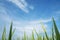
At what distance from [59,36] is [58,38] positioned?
16mm

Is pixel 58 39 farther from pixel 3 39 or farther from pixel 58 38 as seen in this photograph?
pixel 3 39

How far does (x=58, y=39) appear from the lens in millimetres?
724

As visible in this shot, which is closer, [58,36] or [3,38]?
[58,36]

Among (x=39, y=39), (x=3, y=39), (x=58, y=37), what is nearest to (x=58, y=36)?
(x=58, y=37)

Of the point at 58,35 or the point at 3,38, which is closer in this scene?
the point at 58,35

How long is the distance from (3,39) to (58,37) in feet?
2.91

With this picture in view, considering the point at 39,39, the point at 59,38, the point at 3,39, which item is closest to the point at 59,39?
the point at 59,38

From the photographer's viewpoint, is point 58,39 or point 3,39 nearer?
point 58,39

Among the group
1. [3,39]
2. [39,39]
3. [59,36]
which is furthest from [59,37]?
[3,39]

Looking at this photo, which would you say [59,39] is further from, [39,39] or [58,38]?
[39,39]

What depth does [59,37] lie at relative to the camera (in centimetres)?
73

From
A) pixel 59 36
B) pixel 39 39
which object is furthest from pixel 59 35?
pixel 39 39

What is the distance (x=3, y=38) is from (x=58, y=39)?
0.89 metres

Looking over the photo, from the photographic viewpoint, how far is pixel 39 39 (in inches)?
55.9
